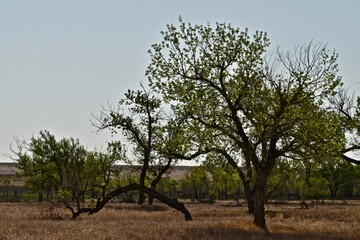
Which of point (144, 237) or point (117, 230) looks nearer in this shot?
point (144, 237)

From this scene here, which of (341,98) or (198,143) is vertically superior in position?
(341,98)

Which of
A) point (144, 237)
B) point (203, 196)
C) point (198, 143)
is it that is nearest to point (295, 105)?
point (198, 143)

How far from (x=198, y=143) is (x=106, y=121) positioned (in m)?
24.9

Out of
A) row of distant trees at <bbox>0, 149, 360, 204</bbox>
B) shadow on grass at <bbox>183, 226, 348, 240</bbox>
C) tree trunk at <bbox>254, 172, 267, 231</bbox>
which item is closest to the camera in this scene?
shadow on grass at <bbox>183, 226, 348, 240</bbox>

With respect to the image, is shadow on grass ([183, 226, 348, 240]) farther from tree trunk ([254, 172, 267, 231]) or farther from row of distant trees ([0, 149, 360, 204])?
row of distant trees ([0, 149, 360, 204])

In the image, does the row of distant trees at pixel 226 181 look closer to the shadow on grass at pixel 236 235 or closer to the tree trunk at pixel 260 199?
the tree trunk at pixel 260 199

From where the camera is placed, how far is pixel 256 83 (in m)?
25.2

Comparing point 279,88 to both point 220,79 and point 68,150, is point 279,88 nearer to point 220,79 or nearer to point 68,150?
point 220,79

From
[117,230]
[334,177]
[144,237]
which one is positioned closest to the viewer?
[144,237]

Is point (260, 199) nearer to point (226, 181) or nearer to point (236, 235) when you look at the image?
point (236, 235)

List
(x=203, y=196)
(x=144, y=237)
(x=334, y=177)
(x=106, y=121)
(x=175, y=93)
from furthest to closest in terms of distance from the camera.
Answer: (x=203, y=196)
(x=334, y=177)
(x=106, y=121)
(x=175, y=93)
(x=144, y=237)

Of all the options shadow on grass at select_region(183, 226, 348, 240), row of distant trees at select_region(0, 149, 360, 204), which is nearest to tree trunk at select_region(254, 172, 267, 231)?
row of distant trees at select_region(0, 149, 360, 204)

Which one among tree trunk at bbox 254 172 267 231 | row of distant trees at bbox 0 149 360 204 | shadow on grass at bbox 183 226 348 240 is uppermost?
row of distant trees at bbox 0 149 360 204

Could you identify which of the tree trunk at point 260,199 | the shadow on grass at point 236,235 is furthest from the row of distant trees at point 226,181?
the shadow on grass at point 236,235
